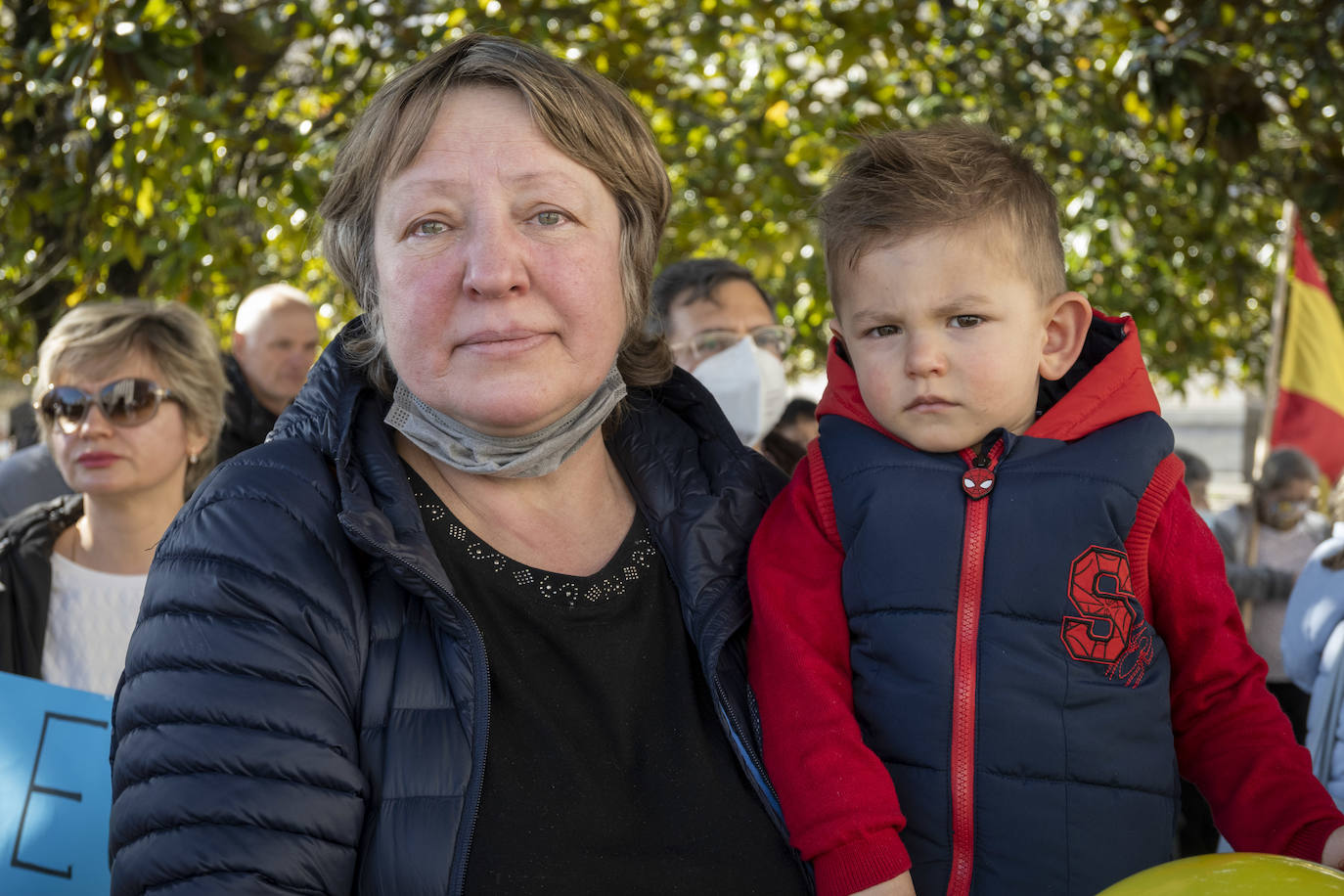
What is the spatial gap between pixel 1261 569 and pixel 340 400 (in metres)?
5.42

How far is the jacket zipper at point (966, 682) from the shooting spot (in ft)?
6.13

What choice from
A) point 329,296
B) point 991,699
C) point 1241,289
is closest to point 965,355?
point 991,699

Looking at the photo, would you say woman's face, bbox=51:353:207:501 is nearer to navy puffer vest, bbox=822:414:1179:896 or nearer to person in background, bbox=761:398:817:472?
person in background, bbox=761:398:817:472

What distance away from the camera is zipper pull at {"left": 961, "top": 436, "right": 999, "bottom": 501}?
6.54 ft

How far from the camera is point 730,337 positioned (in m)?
4.39

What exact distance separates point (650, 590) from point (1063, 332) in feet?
2.80

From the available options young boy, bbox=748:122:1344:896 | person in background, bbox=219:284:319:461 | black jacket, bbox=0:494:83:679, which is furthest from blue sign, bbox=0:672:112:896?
person in background, bbox=219:284:319:461

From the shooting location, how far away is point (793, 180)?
7363 millimetres

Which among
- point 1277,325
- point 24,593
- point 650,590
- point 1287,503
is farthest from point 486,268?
point 1277,325

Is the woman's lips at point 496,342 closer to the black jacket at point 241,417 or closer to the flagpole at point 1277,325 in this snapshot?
the black jacket at point 241,417

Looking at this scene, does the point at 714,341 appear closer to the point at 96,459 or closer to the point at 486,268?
the point at 96,459

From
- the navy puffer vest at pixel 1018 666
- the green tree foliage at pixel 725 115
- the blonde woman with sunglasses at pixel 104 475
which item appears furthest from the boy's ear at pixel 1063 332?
the green tree foliage at pixel 725 115

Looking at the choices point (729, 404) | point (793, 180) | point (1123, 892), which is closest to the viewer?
point (1123, 892)

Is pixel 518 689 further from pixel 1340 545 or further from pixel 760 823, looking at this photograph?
pixel 1340 545
